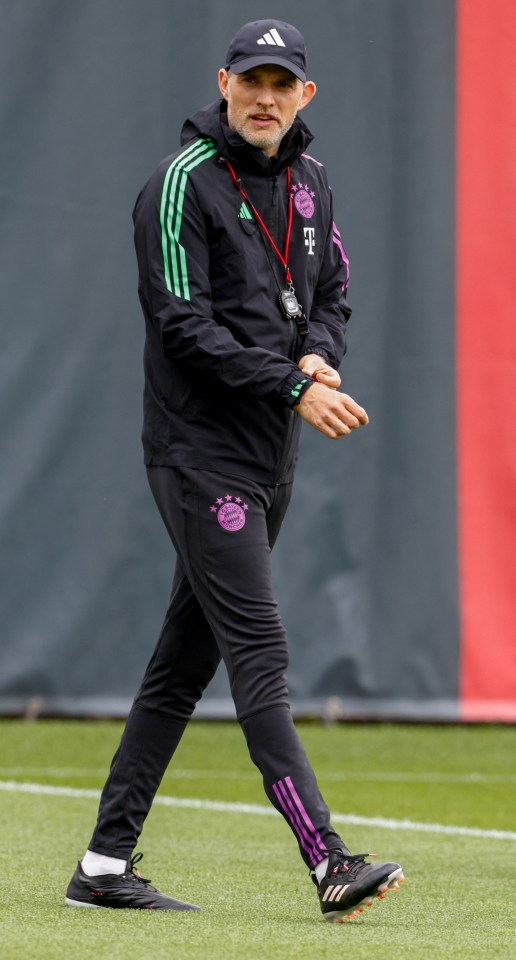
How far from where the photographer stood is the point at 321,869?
349 cm

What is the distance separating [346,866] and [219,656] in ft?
2.28

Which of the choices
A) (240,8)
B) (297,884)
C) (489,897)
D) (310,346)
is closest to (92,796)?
(297,884)

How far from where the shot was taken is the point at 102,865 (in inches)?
152

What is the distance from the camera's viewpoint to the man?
3656 millimetres

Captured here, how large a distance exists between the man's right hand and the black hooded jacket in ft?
0.15

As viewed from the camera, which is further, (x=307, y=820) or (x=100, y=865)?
(x=100, y=865)

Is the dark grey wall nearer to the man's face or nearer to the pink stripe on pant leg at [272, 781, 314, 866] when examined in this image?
A: the man's face

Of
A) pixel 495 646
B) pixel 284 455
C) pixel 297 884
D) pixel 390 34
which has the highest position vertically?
pixel 390 34

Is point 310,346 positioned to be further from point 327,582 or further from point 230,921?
point 327,582

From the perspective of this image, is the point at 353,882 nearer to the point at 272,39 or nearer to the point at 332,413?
the point at 332,413

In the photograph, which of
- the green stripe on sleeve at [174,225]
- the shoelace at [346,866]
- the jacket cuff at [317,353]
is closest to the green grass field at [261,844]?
the shoelace at [346,866]

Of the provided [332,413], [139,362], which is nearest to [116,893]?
[332,413]

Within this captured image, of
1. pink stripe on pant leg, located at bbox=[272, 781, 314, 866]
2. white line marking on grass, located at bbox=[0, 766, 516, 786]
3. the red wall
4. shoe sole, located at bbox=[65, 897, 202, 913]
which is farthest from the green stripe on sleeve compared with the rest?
the red wall

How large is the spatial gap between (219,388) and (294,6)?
205 inches
